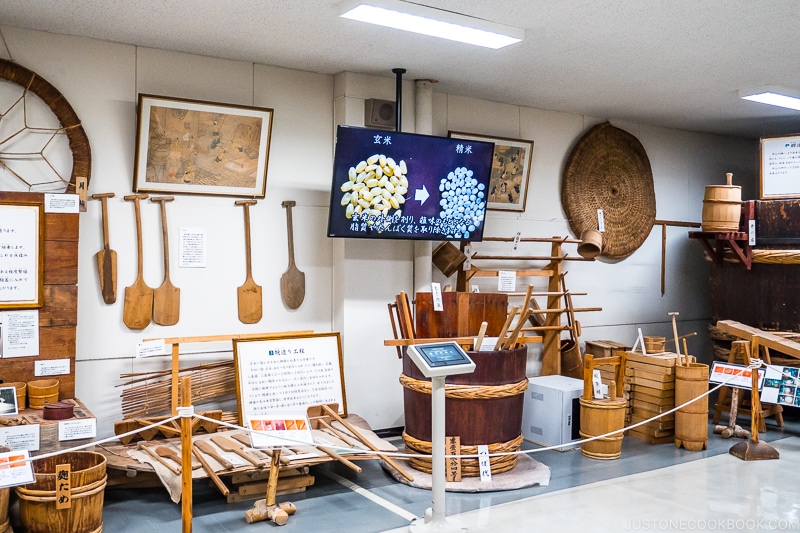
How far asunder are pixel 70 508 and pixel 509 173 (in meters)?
4.61

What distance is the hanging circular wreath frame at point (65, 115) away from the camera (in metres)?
4.54

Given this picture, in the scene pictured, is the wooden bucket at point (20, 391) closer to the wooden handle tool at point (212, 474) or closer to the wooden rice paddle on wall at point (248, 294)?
the wooden handle tool at point (212, 474)

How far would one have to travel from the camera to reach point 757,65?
5500 mm

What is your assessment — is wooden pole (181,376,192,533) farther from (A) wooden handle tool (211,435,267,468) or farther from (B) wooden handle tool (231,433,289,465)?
(B) wooden handle tool (231,433,289,465)

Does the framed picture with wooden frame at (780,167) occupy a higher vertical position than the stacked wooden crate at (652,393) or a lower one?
higher

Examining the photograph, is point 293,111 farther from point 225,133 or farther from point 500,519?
point 500,519

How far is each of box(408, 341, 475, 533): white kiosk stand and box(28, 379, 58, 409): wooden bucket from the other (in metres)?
2.20

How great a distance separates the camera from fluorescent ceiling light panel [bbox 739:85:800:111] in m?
6.21

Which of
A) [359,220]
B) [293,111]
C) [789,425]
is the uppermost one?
[293,111]

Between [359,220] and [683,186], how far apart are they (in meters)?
4.56

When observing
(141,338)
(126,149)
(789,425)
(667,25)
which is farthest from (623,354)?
(126,149)

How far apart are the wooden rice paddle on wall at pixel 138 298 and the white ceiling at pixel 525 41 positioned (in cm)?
119

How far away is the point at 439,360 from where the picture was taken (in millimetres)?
3750

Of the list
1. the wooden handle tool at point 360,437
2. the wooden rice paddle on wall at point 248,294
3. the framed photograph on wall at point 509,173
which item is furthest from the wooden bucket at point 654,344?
the wooden rice paddle on wall at point 248,294
